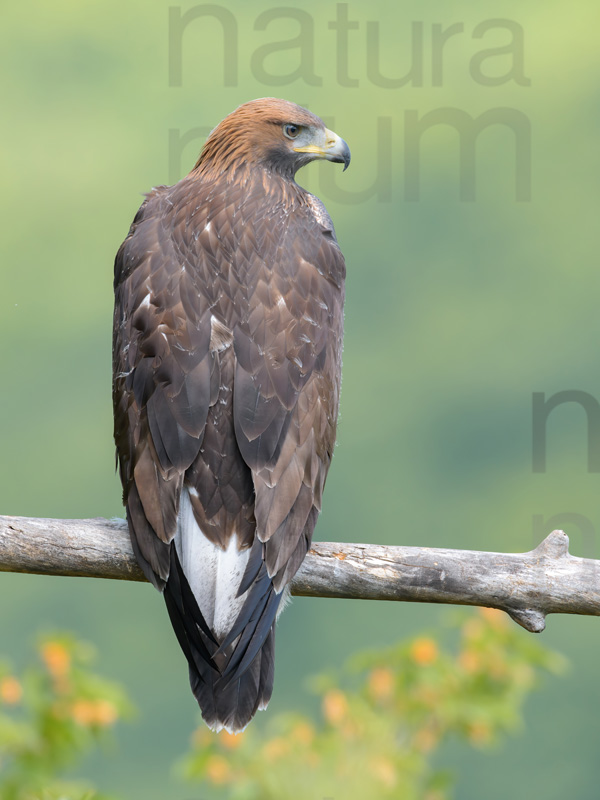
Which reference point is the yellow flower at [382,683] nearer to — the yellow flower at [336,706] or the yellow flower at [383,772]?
the yellow flower at [336,706]

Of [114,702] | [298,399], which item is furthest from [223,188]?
[114,702]

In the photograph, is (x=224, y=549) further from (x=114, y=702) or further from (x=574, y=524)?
(x=574, y=524)

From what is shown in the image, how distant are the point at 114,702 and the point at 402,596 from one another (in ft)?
3.49

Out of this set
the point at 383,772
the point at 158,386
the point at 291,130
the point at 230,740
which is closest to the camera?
the point at 158,386

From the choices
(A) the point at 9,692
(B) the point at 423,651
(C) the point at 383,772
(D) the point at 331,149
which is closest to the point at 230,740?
(C) the point at 383,772

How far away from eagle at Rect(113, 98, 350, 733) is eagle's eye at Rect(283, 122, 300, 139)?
0.39m

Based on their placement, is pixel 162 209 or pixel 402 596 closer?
pixel 402 596

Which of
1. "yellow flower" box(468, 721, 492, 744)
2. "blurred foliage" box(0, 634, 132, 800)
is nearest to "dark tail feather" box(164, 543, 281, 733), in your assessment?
"blurred foliage" box(0, 634, 132, 800)

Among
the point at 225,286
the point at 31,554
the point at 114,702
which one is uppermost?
the point at 225,286

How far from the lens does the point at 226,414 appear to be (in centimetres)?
264

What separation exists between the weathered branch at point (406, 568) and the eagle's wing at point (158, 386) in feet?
0.46

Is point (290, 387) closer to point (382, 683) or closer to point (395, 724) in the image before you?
point (382, 683)

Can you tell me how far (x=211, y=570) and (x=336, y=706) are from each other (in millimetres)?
1470

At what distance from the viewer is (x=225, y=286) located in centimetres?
281
